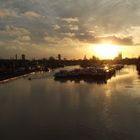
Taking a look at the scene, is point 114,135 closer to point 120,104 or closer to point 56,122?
point 56,122

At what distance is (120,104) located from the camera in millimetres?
32719

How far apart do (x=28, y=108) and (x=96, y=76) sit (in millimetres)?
47800

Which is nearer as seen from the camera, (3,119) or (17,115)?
(3,119)

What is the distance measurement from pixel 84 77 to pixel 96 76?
11.1ft

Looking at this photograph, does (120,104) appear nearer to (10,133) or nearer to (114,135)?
(114,135)

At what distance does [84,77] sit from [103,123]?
2163 inches

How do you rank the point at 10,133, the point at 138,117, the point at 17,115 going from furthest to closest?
the point at 17,115, the point at 138,117, the point at 10,133

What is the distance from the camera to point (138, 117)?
25.2 metres

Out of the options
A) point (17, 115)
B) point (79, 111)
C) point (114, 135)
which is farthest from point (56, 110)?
point (114, 135)

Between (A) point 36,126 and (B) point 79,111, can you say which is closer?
(A) point 36,126

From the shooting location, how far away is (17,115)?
26984 millimetres

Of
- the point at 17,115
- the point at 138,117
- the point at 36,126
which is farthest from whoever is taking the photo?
the point at 17,115

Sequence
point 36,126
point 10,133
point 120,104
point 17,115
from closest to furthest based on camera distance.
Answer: point 10,133 → point 36,126 → point 17,115 → point 120,104

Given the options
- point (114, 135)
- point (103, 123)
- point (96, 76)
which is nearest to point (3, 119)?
point (103, 123)
